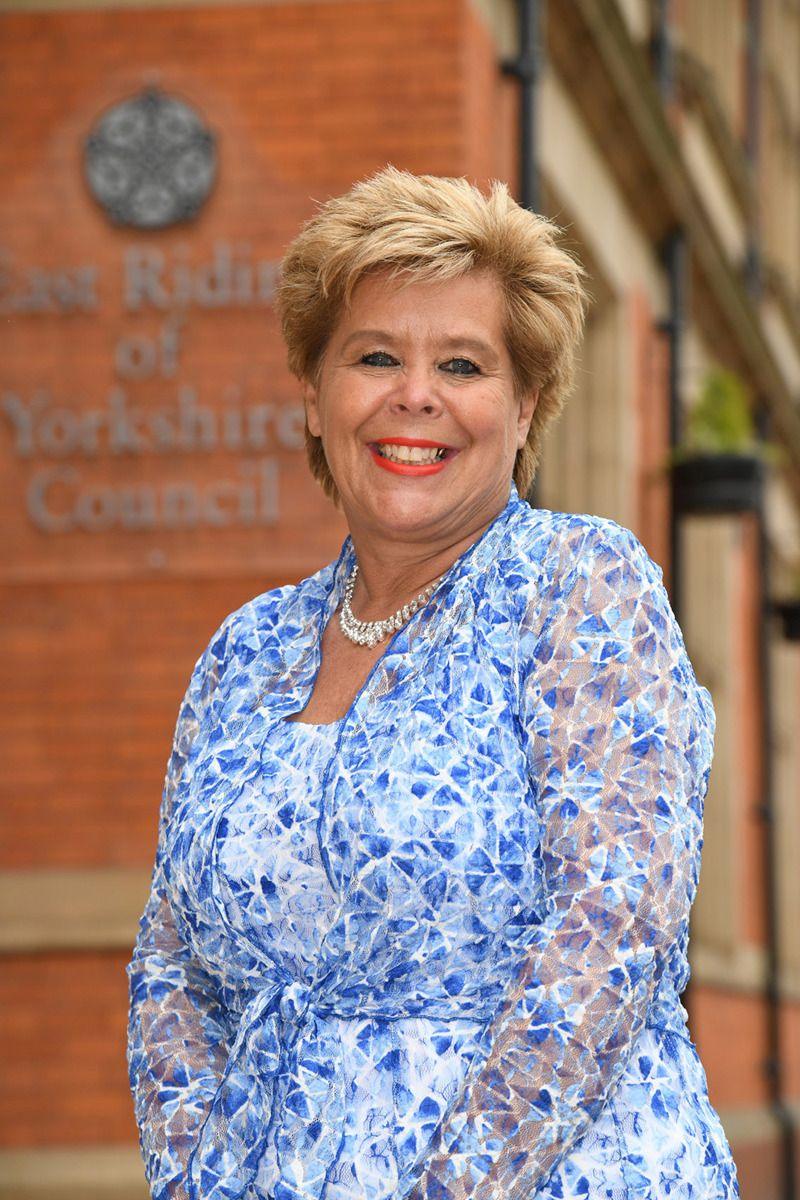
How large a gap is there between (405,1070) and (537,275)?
3.13ft

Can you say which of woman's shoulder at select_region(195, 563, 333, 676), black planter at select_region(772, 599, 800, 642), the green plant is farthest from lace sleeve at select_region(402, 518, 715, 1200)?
black planter at select_region(772, 599, 800, 642)

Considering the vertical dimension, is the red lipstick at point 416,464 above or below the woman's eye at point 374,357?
below

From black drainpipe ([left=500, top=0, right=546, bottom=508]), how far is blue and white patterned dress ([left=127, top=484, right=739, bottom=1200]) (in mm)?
6224

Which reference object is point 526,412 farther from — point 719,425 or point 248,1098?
point 719,425

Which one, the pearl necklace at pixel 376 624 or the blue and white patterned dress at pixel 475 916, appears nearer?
the blue and white patterned dress at pixel 475 916

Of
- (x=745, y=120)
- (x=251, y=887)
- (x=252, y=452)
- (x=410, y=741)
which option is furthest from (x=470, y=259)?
(x=745, y=120)

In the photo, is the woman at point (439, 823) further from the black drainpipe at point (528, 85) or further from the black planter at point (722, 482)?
the black planter at point (722, 482)

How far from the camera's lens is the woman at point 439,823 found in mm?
2289

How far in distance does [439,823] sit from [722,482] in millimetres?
8876

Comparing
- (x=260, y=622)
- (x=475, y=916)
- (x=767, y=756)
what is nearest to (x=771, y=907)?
(x=767, y=756)

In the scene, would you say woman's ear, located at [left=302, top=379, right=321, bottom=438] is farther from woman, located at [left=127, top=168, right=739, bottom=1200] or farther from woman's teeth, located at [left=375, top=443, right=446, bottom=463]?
woman's teeth, located at [left=375, top=443, right=446, bottom=463]

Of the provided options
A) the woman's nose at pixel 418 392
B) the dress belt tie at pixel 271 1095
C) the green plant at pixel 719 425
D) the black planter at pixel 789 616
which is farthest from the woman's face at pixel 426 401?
the black planter at pixel 789 616

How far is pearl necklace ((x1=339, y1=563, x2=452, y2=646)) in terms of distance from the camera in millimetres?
2672

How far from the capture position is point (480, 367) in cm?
265
